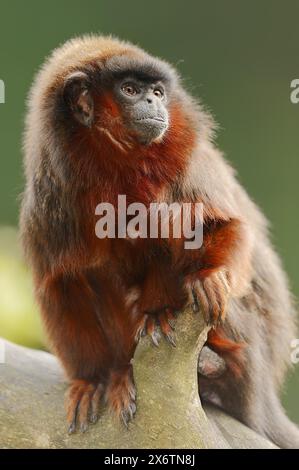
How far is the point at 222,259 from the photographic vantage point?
2.46 metres

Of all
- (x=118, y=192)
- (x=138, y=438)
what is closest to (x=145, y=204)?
(x=118, y=192)

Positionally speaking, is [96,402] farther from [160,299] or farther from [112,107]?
[112,107]

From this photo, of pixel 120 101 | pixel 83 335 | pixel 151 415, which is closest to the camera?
pixel 151 415

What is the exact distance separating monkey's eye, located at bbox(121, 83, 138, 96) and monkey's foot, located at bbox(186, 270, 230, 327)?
589 millimetres

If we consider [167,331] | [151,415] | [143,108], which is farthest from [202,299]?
[143,108]

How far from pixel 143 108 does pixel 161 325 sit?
0.63 metres

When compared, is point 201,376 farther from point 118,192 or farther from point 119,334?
point 118,192

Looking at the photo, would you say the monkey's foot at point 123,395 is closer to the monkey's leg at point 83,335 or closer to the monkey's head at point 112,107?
the monkey's leg at point 83,335

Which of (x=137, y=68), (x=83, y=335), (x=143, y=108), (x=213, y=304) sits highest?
(x=137, y=68)

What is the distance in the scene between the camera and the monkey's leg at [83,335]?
2.64 m

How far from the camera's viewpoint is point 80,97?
8.13 feet

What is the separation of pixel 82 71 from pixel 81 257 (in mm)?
548

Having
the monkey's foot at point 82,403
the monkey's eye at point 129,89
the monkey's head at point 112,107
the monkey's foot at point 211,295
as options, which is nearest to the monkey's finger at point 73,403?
the monkey's foot at point 82,403

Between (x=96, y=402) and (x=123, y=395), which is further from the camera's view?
(x=96, y=402)
